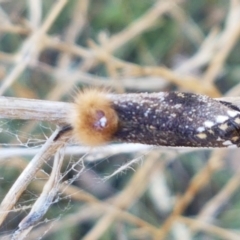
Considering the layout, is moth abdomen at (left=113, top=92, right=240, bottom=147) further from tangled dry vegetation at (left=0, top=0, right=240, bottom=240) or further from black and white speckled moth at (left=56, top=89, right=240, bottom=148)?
tangled dry vegetation at (left=0, top=0, right=240, bottom=240)

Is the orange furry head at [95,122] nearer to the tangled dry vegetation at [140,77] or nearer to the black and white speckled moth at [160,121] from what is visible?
the black and white speckled moth at [160,121]

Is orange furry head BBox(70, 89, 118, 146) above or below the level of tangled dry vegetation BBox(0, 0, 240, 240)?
below

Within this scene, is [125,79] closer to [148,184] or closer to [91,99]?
[148,184]

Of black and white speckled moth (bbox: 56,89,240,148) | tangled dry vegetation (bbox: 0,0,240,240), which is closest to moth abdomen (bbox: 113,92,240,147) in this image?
black and white speckled moth (bbox: 56,89,240,148)

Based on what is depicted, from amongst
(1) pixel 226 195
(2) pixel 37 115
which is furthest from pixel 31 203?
(1) pixel 226 195

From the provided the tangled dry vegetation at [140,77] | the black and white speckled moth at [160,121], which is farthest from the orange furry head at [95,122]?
the tangled dry vegetation at [140,77]

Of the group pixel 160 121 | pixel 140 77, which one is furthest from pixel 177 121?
pixel 140 77

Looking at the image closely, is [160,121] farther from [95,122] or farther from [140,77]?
[140,77]
